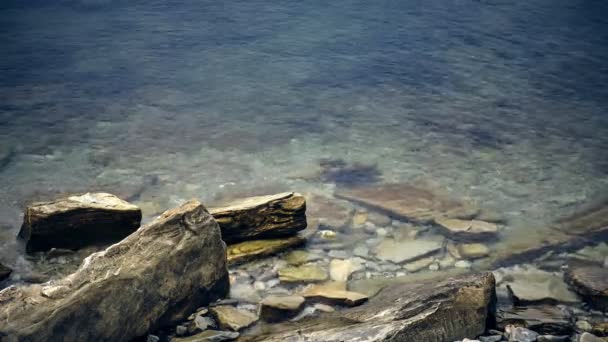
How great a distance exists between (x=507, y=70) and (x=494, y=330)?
5357 millimetres

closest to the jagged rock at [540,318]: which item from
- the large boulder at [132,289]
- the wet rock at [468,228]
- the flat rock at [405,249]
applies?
the flat rock at [405,249]

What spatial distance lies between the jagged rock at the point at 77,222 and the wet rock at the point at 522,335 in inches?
95.2

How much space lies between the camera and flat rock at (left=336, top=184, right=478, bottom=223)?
489 centimetres

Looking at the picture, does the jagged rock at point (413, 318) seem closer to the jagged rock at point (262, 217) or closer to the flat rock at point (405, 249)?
the flat rock at point (405, 249)

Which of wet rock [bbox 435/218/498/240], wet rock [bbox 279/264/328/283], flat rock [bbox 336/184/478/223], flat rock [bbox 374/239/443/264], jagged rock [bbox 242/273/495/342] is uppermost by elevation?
jagged rock [bbox 242/273/495/342]

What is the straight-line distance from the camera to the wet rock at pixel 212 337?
330 cm

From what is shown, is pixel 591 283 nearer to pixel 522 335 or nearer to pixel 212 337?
pixel 522 335

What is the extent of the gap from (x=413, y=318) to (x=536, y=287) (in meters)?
1.19

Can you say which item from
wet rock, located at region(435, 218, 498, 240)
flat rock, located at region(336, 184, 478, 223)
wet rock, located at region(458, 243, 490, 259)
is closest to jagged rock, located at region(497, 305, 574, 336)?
wet rock, located at region(458, 243, 490, 259)

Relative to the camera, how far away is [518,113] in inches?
270

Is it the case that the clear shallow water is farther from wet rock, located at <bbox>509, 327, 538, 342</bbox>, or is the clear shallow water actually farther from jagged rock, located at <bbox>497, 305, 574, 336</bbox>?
wet rock, located at <bbox>509, 327, 538, 342</bbox>

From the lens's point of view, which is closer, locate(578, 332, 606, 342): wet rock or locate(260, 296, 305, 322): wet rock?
locate(578, 332, 606, 342): wet rock

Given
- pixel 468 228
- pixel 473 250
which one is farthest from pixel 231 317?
pixel 468 228

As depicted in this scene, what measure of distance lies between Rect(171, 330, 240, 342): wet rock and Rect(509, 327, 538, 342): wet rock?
1.47m
